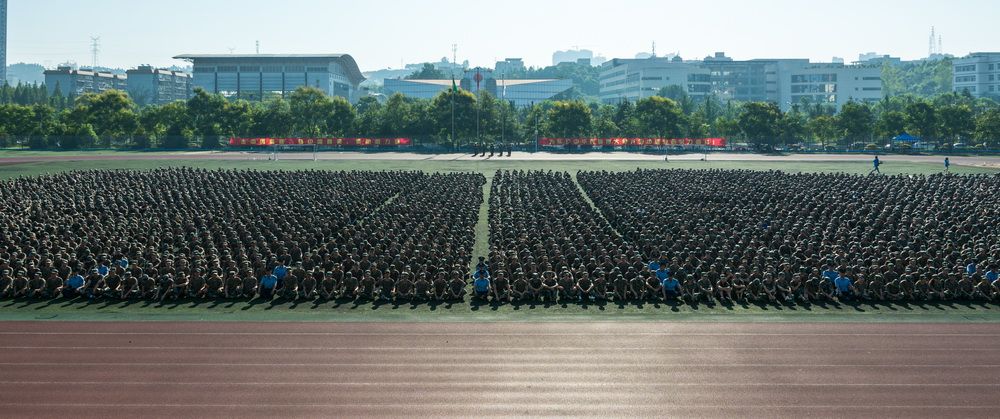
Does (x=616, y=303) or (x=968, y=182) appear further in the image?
(x=968, y=182)

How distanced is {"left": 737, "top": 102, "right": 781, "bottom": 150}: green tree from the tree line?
5.1 inches

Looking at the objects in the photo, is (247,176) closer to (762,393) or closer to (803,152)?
(762,393)

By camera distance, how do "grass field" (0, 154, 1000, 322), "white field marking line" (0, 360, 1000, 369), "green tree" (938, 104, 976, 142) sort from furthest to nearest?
"green tree" (938, 104, 976, 142), "grass field" (0, 154, 1000, 322), "white field marking line" (0, 360, 1000, 369)

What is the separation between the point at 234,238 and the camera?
95.9 feet

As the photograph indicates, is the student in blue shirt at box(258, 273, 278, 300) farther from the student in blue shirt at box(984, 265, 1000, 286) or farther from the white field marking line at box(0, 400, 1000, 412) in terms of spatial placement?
the student in blue shirt at box(984, 265, 1000, 286)

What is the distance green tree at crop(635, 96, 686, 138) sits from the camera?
117 m

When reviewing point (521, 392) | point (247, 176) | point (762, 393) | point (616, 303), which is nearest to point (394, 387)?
point (521, 392)

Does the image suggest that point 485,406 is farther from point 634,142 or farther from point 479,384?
point 634,142

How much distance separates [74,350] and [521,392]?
9596 mm

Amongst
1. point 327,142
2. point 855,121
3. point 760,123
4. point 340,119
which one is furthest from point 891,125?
point 327,142

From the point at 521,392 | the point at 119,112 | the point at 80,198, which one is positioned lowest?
the point at 521,392

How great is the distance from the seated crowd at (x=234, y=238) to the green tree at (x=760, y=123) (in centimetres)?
6956

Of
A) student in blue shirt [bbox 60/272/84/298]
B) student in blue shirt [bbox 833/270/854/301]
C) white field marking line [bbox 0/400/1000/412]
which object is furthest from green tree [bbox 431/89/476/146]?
white field marking line [bbox 0/400/1000/412]

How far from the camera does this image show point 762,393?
15836 millimetres
